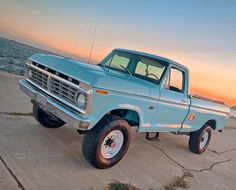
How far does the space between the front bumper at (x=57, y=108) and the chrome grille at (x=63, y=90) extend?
120mm

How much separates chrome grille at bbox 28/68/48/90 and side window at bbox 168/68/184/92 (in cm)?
253

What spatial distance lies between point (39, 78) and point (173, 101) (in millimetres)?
2699

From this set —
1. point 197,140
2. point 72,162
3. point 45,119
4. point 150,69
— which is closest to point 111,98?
point 72,162

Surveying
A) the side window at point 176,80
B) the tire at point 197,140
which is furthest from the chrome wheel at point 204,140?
the side window at point 176,80

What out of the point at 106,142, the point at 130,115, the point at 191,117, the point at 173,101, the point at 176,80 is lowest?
the point at 106,142

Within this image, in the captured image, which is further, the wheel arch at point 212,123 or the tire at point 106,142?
the wheel arch at point 212,123

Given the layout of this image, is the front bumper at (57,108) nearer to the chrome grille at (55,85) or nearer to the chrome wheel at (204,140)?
the chrome grille at (55,85)

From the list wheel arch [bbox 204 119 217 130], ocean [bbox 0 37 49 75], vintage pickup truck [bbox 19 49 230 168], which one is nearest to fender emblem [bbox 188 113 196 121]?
vintage pickup truck [bbox 19 49 230 168]

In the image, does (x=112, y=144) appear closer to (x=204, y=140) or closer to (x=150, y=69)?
(x=150, y=69)

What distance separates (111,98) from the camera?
427 centimetres

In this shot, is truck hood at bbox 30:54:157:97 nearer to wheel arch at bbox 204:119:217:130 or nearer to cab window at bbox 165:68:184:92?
cab window at bbox 165:68:184:92

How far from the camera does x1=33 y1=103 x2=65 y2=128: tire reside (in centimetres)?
583

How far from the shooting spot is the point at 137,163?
5344 mm

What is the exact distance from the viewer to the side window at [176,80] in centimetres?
596
